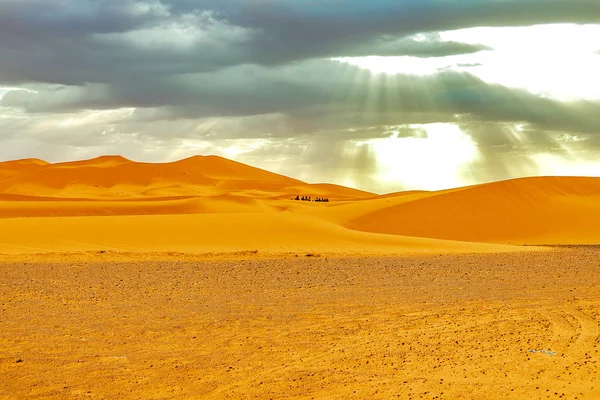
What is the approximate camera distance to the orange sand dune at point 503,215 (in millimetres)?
42156

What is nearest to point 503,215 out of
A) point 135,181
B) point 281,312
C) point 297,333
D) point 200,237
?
point 200,237

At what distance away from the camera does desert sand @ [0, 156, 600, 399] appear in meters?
9.90

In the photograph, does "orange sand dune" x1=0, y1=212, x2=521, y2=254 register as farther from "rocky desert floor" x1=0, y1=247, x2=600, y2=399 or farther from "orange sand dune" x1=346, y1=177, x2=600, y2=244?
"rocky desert floor" x1=0, y1=247, x2=600, y2=399

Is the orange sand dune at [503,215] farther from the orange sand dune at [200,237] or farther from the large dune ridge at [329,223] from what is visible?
the orange sand dune at [200,237]

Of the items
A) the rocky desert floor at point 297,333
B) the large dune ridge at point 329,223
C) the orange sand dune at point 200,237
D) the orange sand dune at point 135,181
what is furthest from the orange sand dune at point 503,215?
the orange sand dune at point 135,181

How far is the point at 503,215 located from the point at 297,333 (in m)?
35.1

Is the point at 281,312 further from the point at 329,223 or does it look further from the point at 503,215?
the point at 503,215

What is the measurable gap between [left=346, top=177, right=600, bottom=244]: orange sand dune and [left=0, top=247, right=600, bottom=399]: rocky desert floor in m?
19.6

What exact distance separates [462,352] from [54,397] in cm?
609

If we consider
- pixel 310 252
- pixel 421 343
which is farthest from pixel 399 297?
pixel 310 252

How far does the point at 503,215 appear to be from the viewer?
149 feet

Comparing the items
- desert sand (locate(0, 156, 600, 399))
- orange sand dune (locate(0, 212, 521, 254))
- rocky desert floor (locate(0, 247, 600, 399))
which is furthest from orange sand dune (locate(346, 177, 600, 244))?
rocky desert floor (locate(0, 247, 600, 399))

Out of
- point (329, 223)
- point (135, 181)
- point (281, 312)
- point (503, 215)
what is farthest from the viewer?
point (135, 181)

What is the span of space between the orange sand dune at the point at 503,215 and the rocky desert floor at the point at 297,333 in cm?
1958
